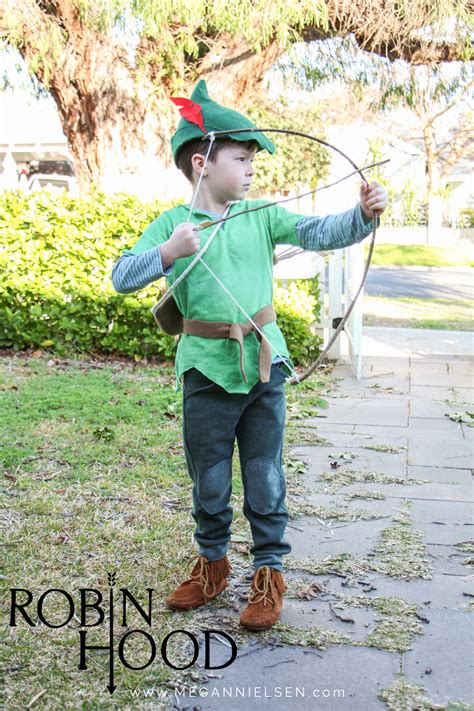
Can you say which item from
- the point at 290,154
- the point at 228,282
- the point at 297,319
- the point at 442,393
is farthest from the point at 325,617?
the point at 290,154

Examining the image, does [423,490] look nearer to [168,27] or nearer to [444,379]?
[444,379]

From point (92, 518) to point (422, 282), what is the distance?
13.3 meters

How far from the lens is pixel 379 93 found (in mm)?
9594

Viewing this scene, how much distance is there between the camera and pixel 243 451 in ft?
9.30

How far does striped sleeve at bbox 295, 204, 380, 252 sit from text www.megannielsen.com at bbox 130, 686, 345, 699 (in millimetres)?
1322

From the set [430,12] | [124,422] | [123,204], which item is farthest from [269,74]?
[124,422]

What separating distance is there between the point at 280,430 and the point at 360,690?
0.86 m

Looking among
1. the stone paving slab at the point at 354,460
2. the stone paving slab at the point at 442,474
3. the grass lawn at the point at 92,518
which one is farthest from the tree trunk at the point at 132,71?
the stone paving slab at the point at 442,474

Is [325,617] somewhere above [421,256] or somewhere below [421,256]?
above

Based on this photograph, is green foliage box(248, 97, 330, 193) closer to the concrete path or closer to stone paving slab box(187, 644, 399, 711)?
the concrete path

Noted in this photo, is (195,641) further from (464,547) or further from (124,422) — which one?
(124,422)

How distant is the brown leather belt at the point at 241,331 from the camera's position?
8.86 feet

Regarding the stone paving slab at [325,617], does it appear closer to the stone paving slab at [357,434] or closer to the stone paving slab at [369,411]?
the stone paving slab at [357,434]

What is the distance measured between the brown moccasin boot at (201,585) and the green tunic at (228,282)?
2.11ft
